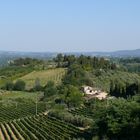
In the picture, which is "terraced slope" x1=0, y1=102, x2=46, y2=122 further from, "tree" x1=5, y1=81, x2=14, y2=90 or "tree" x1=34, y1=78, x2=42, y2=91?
"tree" x1=5, y1=81, x2=14, y2=90

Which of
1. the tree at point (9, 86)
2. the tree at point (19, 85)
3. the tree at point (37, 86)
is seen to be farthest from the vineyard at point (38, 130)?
the tree at point (9, 86)

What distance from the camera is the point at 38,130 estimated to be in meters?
50.0

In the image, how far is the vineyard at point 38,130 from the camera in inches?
1766

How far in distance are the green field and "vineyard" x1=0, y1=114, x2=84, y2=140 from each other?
5599cm

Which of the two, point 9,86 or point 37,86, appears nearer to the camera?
point 37,86

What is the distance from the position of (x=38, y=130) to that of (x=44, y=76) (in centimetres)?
7289

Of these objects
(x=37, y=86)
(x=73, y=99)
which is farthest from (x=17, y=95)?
(x=73, y=99)

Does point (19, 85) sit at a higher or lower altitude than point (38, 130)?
lower

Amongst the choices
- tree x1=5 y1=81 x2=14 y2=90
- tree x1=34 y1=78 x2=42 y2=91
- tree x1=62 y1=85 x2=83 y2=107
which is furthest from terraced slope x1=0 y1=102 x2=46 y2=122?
tree x1=5 y1=81 x2=14 y2=90

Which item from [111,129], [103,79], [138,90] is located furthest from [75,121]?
[103,79]

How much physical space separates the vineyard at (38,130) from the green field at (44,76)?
56.0 m

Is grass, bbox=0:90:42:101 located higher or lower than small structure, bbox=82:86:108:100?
lower

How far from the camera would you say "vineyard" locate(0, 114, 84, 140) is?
44.8 meters

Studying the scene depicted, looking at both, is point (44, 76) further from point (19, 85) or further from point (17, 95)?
point (17, 95)
